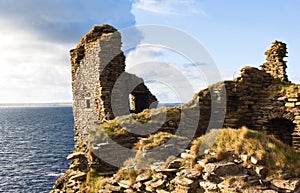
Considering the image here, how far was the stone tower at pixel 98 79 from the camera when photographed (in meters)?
19.4

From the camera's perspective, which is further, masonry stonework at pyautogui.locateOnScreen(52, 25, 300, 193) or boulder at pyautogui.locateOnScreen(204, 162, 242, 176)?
masonry stonework at pyautogui.locateOnScreen(52, 25, 300, 193)

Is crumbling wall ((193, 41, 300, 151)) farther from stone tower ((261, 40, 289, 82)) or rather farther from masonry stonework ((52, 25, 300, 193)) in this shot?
stone tower ((261, 40, 289, 82))

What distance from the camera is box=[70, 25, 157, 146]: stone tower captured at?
19438 mm

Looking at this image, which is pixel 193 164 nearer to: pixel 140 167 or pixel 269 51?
pixel 140 167

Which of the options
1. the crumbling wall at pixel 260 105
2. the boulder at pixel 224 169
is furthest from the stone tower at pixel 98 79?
the boulder at pixel 224 169

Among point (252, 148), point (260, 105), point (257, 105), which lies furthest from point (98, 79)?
point (252, 148)

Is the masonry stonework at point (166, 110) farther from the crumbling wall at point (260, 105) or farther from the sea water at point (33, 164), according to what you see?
the sea water at point (33, 164)

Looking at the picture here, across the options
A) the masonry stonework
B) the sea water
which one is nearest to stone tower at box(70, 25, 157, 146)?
the masonry stonework

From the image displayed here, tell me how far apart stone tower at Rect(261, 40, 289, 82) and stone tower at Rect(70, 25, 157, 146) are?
30.6 feet

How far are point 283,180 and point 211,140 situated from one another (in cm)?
288

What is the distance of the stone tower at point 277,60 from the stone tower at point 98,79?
9.33 meters

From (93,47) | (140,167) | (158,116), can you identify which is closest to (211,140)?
(140,167)

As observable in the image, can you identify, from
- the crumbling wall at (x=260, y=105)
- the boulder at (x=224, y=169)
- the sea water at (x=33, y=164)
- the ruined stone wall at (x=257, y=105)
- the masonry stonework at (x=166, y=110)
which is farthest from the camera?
the sea water at (x=33, y=164)

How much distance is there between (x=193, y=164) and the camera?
1046cm
